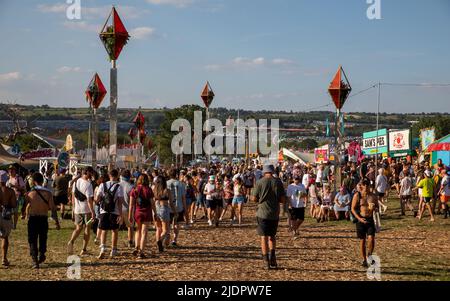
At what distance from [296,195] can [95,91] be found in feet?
21.4

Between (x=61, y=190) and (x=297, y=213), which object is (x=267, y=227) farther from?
(x=61, y=190)

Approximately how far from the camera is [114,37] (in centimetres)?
1599

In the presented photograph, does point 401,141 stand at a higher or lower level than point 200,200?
higher

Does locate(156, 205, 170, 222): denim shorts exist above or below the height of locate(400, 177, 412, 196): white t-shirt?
below

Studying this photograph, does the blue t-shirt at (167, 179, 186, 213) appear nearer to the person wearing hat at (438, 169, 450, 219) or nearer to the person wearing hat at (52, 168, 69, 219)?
the person wearing hat at (52, 168, 69, 219)

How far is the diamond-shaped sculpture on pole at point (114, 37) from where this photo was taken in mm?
16000

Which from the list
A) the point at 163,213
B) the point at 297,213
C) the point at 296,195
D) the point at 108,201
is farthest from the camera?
the point at 297,213

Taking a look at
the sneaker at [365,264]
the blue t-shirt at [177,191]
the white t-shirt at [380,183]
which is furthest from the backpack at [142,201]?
the white t-shirt at [380,183]

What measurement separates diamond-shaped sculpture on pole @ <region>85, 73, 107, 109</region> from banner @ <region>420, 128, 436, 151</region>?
1080 inches

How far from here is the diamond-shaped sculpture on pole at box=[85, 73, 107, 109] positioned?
17828mm

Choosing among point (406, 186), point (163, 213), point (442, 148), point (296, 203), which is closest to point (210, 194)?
point (296, 203)

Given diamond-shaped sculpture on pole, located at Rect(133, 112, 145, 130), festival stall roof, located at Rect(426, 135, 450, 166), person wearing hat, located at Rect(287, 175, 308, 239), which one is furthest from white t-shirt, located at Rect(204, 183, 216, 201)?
festival stall roof, located at Rect(426, 135, 450, 166)
